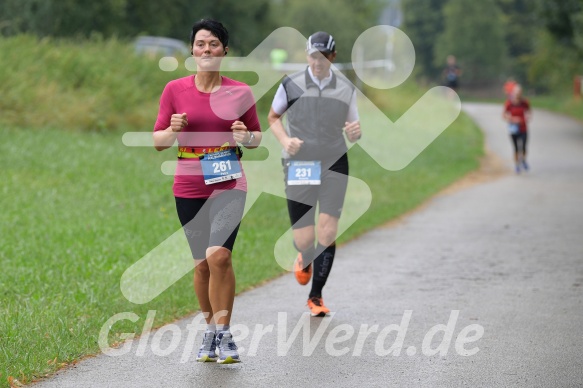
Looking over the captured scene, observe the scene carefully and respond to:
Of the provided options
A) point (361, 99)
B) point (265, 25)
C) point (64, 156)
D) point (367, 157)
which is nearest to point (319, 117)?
point (64, 156)

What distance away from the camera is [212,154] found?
6926mm

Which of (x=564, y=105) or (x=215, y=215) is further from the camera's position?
(x=564, y=105)

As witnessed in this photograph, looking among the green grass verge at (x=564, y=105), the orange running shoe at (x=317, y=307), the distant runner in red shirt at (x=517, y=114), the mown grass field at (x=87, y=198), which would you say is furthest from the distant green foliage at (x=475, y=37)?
the orange running shoe at (x=317, y=307)

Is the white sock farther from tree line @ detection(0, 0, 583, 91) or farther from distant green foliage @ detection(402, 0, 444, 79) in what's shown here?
distant green foliage @ detection(402, 0, 444, 79)

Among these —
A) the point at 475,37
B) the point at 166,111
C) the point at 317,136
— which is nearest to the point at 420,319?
the point at 317,136

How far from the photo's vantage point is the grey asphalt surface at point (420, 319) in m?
6.75

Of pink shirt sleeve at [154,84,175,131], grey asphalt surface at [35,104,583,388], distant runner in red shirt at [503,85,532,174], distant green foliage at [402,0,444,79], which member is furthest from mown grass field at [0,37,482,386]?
distant green foliage at [402,0,444,79]

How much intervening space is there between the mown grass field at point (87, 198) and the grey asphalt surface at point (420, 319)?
0.47 metres

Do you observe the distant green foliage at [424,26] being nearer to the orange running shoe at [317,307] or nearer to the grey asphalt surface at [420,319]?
the grey asphalt surface at [420,319]

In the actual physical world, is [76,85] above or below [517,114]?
above

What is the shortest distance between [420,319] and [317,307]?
80cm

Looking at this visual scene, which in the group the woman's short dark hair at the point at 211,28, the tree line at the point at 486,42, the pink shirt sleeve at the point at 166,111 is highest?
the woman's short dark hair at the point at 211,28

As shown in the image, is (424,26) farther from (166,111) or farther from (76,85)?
(166,111)

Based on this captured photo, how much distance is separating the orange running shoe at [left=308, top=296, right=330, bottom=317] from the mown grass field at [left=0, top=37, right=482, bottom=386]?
96 cm
